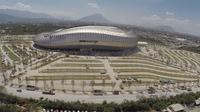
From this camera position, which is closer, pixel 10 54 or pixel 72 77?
pixel 72 77

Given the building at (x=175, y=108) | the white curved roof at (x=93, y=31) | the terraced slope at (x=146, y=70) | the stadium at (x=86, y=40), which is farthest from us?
the white curved roof at (x=93, y=31)

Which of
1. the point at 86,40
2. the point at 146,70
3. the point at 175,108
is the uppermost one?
the point at 86,40

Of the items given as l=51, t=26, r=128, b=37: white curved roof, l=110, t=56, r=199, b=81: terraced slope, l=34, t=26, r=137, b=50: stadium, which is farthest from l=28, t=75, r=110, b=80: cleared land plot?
l=51, t=26, r=128, b=37: white curved roof

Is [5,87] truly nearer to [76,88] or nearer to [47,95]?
[47,95]

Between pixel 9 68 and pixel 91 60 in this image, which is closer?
pixel 9 68

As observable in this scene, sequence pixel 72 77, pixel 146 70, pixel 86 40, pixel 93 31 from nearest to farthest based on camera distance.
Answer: pixel 72 77 → pixel 146 70 → pixel 86 40 → pixel 93 31

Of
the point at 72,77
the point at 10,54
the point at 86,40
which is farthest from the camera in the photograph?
the point at 86,40

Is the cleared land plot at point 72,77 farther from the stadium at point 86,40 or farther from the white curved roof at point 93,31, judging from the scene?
the white curved roof at point 93,31

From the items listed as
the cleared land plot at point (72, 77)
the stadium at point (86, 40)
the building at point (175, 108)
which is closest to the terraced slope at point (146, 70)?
the cleared land plot at point (72, 77)

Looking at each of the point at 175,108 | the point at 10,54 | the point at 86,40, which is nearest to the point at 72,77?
the point at 175,108

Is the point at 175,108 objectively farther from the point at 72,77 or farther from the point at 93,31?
the point at 93,31

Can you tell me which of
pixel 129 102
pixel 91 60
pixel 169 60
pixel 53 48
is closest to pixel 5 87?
pixel 129 102
